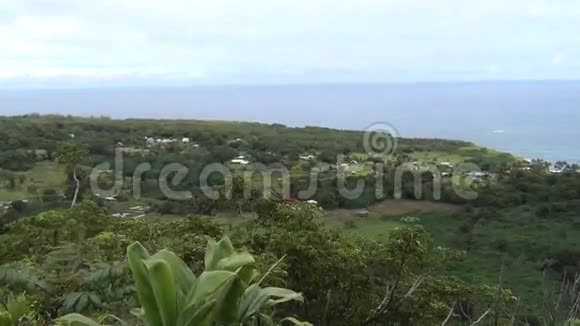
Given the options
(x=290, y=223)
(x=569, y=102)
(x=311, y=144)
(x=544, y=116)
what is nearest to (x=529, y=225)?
(x=311, y=144)

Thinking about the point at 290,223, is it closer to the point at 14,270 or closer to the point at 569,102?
the point at 14,270

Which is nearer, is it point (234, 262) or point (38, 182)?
point (234, 262)

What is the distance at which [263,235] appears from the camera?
190 inches

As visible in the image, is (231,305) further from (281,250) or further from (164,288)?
(281,250)

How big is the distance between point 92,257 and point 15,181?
48.6 feet

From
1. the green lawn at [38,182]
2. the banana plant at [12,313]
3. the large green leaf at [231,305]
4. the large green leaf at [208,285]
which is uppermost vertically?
the large green leaf at [208,285]

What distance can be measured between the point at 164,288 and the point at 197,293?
7cm

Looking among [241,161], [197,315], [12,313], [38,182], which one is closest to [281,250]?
[12,313]

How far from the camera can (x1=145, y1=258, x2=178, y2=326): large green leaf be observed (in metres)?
1.30

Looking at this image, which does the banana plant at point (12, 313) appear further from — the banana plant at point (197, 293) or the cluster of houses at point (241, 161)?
the cluster of houses at point (241, 161)

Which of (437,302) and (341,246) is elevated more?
(341,246)

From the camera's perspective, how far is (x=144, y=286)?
1359 millimetres

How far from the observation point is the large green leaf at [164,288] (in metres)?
1.30

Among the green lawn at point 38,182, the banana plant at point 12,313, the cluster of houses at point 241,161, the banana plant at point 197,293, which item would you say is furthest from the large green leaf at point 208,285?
the cluster of houses at point 241,161
